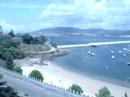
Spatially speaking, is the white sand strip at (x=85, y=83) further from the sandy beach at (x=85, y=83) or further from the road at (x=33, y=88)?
the road at (x=33, y=88)

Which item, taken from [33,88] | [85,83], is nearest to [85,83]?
[85,83]


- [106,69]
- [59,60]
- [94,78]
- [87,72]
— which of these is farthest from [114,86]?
[59,60]

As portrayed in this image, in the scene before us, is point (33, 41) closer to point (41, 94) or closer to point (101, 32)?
point (41, 94)

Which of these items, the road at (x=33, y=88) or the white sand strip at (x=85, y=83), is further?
the white sand strip at (x=85, y=83)

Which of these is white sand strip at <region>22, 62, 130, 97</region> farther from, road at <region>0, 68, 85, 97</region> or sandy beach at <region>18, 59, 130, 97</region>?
road at <region>0, 68, 85, 97</region>

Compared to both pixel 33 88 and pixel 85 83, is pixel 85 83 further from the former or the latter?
pixel 33 88

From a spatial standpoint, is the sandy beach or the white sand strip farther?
the white sand strip

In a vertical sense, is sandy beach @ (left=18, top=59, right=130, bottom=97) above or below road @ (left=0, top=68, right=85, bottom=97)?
below

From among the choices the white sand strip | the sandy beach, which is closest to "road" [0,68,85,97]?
the sandy beach

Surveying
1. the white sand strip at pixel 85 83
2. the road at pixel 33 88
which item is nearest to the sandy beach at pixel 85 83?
the white sand strip at pixel 85 83
